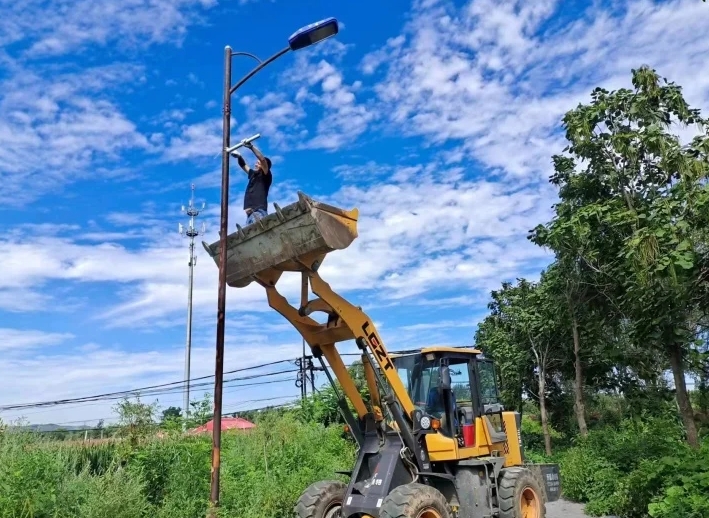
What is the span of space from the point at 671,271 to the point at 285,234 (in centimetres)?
573

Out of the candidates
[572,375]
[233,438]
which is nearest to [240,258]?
[233,438]

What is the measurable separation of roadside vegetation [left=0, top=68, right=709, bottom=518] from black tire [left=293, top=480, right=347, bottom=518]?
1.13 metres

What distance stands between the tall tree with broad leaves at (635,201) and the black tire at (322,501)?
5.94 meters

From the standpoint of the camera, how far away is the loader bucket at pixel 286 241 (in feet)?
24.5

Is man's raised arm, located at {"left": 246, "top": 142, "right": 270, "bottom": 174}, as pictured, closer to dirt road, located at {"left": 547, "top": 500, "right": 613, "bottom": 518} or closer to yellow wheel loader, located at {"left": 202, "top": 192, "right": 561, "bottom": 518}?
yellow wheel loader, located at {"left": 202, "top": 192, "right": 561, "bottom": 518}

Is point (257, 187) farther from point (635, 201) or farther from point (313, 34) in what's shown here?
point (635, 201)

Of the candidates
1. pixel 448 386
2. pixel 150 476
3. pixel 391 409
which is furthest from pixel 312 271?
pixel 150 476

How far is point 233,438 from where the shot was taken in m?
16.2

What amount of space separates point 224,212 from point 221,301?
112 cm

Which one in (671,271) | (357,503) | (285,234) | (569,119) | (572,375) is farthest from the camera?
(572,375)

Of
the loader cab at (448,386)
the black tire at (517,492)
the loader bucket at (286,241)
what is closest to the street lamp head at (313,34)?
the loader bucket at (286,241)

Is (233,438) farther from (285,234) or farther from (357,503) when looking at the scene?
(285,234)

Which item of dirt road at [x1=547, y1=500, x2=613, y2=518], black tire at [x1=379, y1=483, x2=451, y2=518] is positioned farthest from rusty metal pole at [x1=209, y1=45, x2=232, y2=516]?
dirt road at [x1=547, y1=500, x2=613, y2=518]

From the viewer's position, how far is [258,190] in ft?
27.1
